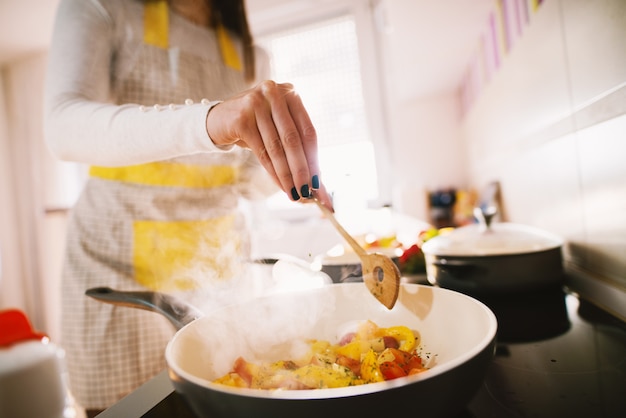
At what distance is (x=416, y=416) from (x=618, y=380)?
0.31 m

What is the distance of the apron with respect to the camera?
88 centimetres

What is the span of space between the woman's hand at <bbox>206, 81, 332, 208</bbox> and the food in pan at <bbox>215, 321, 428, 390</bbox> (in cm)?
23

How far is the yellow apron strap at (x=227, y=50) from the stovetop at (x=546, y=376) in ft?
3.15

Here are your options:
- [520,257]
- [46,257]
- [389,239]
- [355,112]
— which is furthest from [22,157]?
[520,257]

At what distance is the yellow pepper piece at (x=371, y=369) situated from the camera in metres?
0.43

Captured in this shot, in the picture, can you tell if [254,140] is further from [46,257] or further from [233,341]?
[46,257]

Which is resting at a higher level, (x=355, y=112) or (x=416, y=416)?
(x=355, y=112)

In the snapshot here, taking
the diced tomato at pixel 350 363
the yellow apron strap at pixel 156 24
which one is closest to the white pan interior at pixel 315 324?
the diced tomato at pixel 350 363

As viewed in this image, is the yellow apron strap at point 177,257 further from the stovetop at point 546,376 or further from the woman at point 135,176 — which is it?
the stovetop at point 546,376

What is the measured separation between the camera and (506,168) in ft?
5.55

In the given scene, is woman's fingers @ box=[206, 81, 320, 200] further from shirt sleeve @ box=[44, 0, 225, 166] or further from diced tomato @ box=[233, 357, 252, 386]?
diced tomato @ box=[233, 357, 252, 386]

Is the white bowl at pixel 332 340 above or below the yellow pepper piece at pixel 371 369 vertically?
above

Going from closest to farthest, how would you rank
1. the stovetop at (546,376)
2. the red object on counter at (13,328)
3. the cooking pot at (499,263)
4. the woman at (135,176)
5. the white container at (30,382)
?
1. the stovetop at (546,376)
2. the woman at (135,176)
3. the cooking pot at (499,263)
4. the white container at (30,382)
5. the red object on counter at (13,328)

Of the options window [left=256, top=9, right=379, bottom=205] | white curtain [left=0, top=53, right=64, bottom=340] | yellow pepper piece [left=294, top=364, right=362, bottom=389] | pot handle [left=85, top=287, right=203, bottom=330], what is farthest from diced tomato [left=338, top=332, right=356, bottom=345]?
white curtain [left=0, top=53, right=64, bottom=340]
